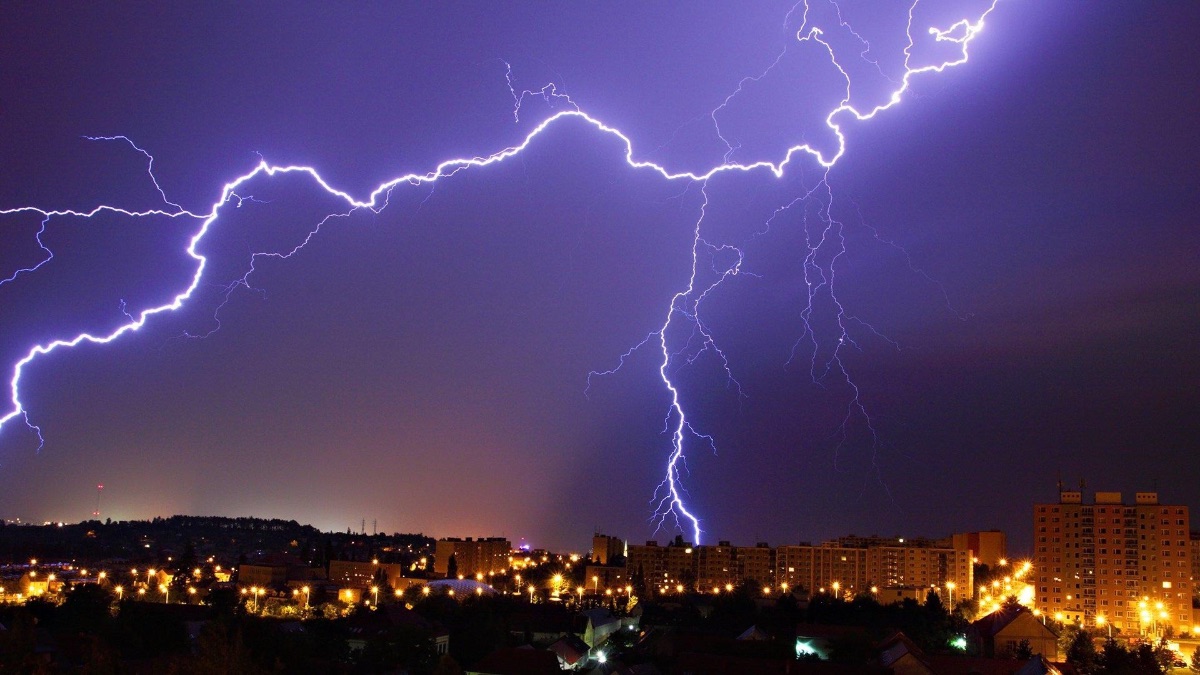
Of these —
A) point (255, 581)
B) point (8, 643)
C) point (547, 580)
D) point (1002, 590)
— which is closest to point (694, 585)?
point (547, 580)

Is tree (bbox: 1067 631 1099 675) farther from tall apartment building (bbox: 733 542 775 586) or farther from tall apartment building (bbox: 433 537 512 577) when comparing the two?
tall apartment building (bbox: 433 537 512 577)

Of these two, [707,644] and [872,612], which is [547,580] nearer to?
[872,612]

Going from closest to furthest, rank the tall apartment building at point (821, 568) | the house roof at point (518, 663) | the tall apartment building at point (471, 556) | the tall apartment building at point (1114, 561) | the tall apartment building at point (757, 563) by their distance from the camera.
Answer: the house roof at point (518, 663)
the tall apartment building at point (1114, 561)
the tall apartment building at point (821, 568)
the tall apartment building at point (757, 563)
the tall apartment building at point (471, 556)

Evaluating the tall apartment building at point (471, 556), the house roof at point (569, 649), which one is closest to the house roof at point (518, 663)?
the house roof at point (569, 649)

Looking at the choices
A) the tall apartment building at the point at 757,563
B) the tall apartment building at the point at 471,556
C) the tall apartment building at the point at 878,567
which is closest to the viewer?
the tall apartment building at the point at 878,567

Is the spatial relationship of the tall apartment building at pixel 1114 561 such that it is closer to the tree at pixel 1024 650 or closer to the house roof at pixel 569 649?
the tree at pixel 1024 650

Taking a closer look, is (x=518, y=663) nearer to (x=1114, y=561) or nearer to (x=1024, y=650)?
(x=1024, y=650)

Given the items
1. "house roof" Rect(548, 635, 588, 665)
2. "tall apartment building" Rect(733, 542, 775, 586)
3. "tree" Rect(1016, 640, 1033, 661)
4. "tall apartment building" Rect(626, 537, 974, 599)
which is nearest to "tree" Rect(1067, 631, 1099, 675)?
"tree" Rect(1016, 640, 1033, 661)

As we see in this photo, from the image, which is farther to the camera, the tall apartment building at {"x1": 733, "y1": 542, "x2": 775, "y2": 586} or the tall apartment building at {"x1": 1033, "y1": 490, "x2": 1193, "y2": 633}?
the tall apartment building at {"x1": 733, "y1": 542, "x2": 775, "y2": 586}
